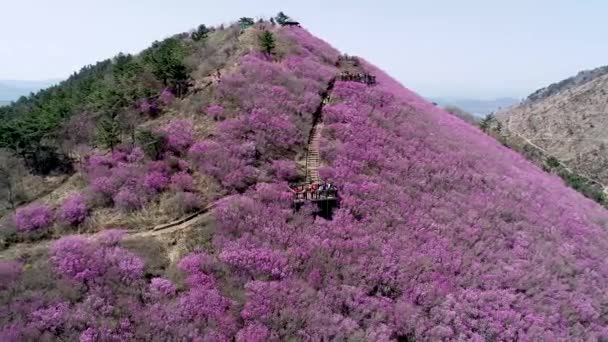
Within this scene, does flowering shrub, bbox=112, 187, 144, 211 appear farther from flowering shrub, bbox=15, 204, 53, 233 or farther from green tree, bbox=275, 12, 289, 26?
green tree, bbox=275, 12, 289, 26

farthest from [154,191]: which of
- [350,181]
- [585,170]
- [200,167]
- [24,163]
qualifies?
[585,170]

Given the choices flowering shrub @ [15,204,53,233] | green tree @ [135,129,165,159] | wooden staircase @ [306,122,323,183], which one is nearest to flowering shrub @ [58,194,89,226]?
flowering shrub @ [15,204,53,233]

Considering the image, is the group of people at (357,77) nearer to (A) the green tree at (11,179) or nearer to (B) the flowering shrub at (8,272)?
(A) the green tree at (11,179)

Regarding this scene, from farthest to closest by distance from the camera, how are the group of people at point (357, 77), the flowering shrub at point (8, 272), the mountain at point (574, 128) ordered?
the mountain at point (574, 128)
the group of people at point (357, 77)
the flowering shrub at point (8, 272)

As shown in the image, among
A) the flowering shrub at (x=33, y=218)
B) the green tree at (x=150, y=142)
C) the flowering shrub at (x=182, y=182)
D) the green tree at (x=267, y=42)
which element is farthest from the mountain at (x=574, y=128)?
the flowering shrub at (x=33, y=218)

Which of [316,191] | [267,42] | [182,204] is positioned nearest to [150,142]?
[182,204]

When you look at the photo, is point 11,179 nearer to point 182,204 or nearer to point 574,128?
point 182,204
